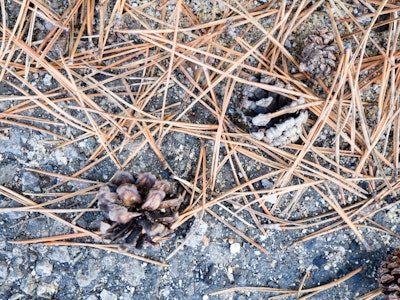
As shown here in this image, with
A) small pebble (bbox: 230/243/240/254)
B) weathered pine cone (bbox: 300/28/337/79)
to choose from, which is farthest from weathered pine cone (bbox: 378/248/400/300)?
weathered pine cone (bbox: 300/28/337/79)

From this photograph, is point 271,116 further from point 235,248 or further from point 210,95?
point 235,248

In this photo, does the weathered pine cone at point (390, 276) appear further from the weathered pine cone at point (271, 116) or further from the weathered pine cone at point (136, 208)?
the weathered pine cone at point (136, 208)

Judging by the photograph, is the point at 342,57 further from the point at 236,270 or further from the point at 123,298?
the point at 123,298

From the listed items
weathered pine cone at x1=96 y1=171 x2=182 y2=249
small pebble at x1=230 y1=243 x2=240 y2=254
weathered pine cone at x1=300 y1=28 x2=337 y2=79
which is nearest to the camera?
weathered pine cone at x1=96 y1=171 x2=182 y2=249

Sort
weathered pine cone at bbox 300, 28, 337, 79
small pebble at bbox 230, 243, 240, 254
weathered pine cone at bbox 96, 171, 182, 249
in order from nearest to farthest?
weathered pine cone at bbox 96, 171, 182, 249, weathered pine cone at bbox 300, 28, 337, 79, small pebble at bbox 230, 243, 240, 254

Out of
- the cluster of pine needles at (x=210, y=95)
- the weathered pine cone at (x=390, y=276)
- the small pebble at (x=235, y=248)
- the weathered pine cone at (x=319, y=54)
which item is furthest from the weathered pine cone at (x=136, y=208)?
the weathered pine cone at (x=390, y=276)

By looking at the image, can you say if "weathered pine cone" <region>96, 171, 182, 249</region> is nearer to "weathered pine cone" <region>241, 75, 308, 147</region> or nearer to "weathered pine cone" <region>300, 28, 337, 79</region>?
"weathered pine cone" <region>241, 75, 308, 147</region>
